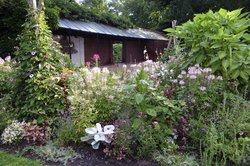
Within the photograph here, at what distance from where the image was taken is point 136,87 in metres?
3.01

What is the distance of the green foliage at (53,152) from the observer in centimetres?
276

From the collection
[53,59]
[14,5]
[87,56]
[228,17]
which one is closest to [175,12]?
[87,56]

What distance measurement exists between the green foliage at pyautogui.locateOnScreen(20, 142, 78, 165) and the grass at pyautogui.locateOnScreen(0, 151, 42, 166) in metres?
0.12

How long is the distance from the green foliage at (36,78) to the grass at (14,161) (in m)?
0.63

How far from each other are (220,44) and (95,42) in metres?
10.5

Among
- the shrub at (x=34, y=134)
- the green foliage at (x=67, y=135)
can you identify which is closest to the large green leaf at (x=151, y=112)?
the green foliage at (x=67, y=135)

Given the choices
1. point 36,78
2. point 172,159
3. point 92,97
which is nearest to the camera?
point 172,159

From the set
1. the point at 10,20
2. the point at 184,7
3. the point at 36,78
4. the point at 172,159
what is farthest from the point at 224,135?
the point at 184,7

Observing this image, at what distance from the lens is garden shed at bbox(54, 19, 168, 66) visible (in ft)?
34.1

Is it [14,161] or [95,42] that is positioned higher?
[95,42]

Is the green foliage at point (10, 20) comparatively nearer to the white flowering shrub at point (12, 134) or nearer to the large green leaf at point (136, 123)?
the white flowering shrub at point (12, 134)

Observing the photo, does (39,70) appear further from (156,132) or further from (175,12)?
(175,12)

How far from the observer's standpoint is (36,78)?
3.43 metres

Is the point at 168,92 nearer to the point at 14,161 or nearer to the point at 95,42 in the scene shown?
the point at 14,161
